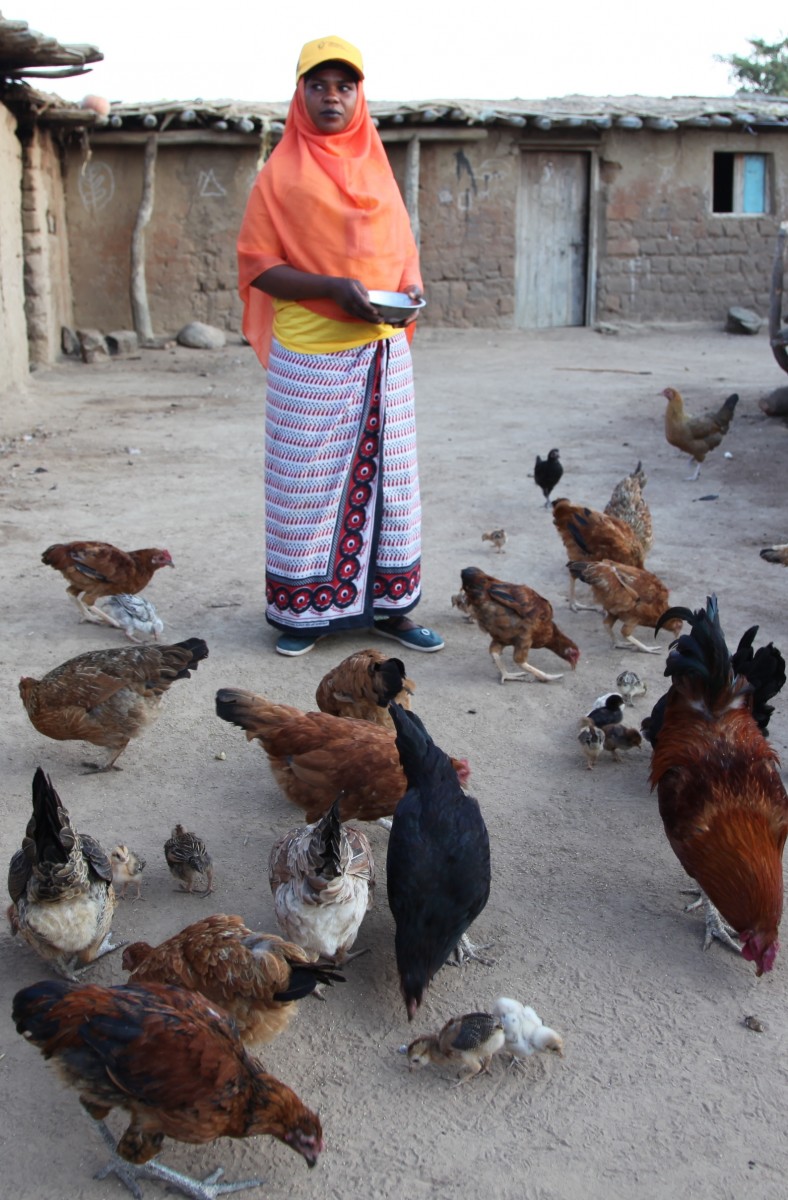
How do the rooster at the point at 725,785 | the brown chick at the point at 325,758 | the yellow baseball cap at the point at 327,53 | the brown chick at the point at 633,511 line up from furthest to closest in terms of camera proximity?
the brown chick at the point at 633,511, the yellow baseball cap at the point at 327,53, the brown chick at the point at 325,758, the rooster at the point at 725,785

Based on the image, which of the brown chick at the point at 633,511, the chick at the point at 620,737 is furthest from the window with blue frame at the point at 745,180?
the chick at the point at 620,737

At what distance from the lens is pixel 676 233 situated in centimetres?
1991

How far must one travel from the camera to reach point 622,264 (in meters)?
20.0

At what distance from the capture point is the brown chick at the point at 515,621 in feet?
17.1

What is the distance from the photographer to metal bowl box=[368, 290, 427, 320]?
4.96 metres

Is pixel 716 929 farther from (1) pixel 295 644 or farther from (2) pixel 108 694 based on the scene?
(1) pixel 295 644

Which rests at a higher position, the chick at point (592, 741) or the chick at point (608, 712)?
the chick at point (608, 712)

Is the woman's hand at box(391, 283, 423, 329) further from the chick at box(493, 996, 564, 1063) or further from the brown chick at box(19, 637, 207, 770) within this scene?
the chick at box(493, 996, 564, 1063)

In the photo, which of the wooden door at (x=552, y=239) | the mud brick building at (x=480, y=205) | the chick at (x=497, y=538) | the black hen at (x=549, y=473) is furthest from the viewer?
the wooden door at (x=552, y=239)

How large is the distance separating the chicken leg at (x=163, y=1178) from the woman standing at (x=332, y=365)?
123 inches

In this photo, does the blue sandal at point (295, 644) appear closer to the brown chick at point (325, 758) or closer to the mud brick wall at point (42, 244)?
the brown chick at point (325, 758)

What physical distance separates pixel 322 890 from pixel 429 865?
0.32 metres

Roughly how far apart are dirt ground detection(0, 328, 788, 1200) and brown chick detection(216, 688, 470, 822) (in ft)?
0.93

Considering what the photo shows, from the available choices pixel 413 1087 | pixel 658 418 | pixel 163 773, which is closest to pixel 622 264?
pixel 658 418
